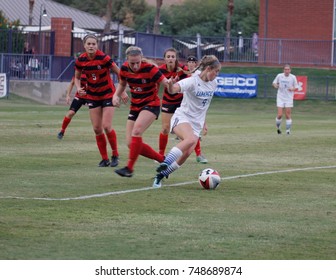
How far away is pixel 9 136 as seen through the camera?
2273 cm

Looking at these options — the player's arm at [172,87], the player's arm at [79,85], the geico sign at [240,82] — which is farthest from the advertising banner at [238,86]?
the player's arm at [172,87]

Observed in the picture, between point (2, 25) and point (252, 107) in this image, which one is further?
point (2, 25)

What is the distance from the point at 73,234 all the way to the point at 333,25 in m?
51.1

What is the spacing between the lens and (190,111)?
527 inches

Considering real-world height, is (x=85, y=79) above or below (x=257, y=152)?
above

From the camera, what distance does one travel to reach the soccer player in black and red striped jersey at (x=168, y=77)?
642 inches

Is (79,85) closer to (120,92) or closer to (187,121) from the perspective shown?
(120,92)

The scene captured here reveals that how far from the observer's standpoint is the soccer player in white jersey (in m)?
13.0

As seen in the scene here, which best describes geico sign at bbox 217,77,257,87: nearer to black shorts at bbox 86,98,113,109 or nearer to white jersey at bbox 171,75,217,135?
black shorts at bbox 86,98,113,109

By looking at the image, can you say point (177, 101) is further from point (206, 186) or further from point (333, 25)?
point (333, 25)

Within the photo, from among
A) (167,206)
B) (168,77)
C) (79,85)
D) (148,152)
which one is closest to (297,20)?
(168,77)

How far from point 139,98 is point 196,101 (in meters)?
1.18
